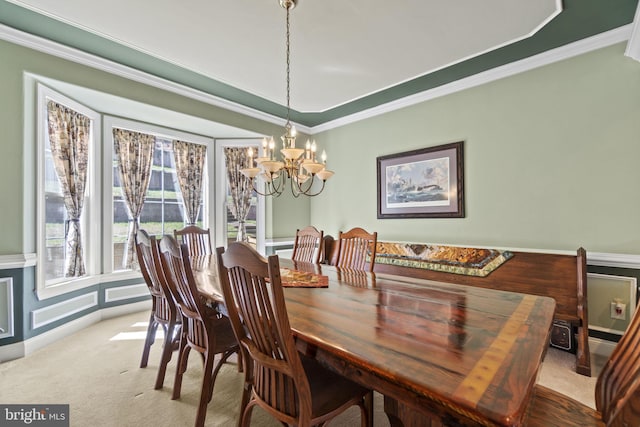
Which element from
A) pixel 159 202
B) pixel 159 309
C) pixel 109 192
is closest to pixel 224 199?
pixel 159 202

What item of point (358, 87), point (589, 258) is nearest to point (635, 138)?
point (589, 258)

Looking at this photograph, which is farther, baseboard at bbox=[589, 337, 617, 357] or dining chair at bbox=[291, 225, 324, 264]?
dining chair at bbox=[291, 225, 324, 264]

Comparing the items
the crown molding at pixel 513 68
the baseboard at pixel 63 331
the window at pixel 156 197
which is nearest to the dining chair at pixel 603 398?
the crown molding at pixel 513 68

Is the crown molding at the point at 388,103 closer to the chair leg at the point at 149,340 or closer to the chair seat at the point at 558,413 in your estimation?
the chair leg at the point at 149,340

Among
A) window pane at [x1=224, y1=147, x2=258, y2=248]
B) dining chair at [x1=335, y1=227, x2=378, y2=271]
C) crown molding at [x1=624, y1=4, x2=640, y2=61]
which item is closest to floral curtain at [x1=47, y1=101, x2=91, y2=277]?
window pane at [x1=224, y1=147, x2=258, y2=248]

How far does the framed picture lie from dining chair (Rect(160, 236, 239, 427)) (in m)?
2.75

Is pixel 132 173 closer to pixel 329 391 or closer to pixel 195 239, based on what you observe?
pixel 195 239

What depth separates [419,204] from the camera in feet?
12.1

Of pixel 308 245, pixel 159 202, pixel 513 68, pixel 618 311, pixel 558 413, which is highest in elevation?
pixel 513 68

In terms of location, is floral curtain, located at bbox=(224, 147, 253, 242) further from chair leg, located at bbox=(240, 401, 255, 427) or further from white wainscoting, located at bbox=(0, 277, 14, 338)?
chair leg, located at bbox=(240, 401, 255, 427)

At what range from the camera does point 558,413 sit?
102 cm

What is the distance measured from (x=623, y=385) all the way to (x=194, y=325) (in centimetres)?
201

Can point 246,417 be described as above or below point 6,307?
below

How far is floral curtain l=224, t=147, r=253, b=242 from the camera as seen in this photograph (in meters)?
4.47
